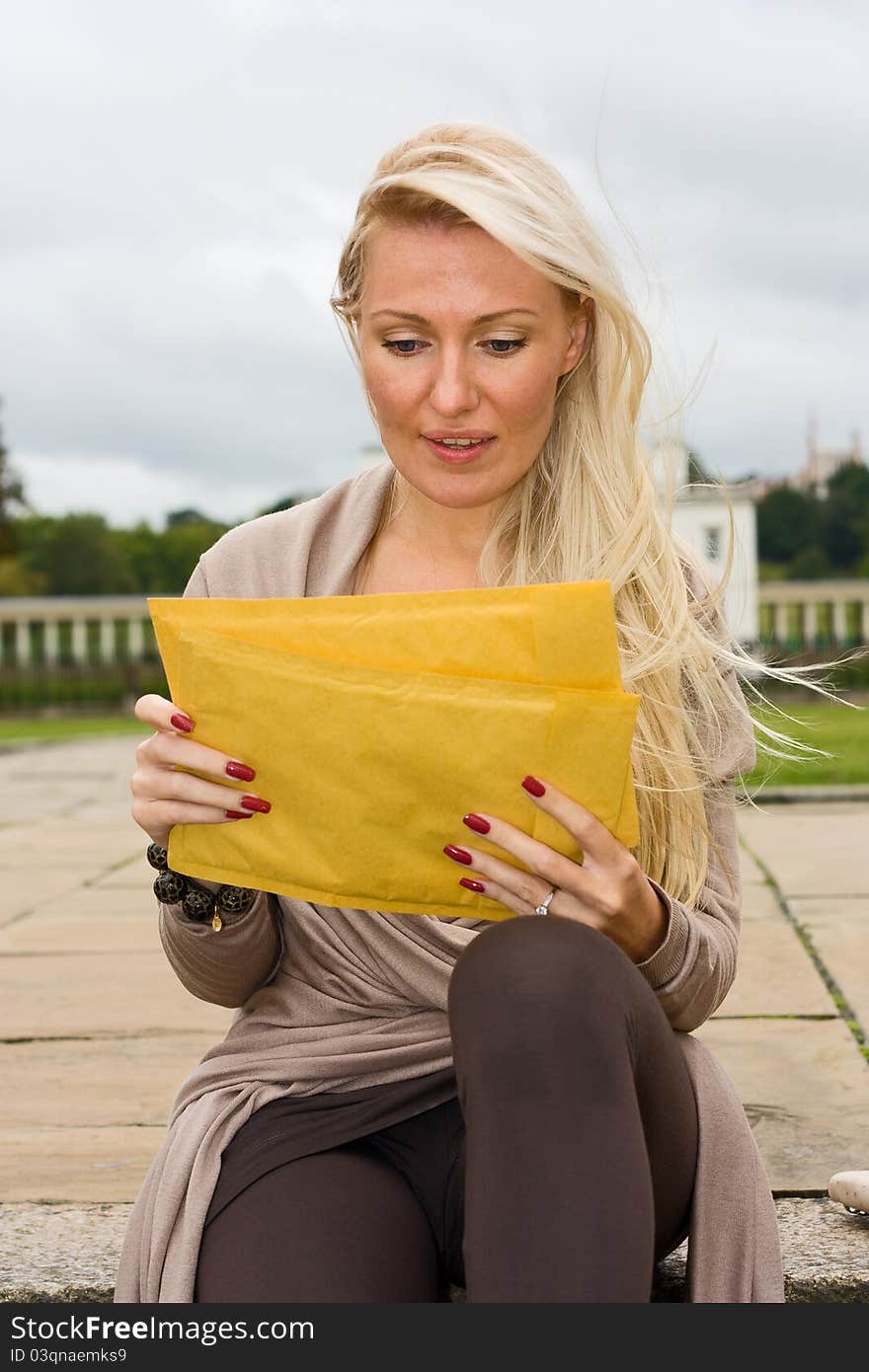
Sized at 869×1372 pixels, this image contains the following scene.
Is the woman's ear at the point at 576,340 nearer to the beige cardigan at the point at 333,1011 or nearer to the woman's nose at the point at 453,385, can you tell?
the woman's nose at the point at 453,385

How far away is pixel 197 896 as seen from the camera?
5.58 feet

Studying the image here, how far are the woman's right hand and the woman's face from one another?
434mm

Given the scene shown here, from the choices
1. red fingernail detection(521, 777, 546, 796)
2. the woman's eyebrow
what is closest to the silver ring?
red fingernail detection(521, 777, 546, 796)

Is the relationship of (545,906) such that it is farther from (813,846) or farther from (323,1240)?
(813,846)

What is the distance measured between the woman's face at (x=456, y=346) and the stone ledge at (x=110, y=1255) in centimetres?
98

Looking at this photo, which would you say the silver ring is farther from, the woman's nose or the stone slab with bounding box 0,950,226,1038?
the stone slab with bounding box 0,950,226,1038

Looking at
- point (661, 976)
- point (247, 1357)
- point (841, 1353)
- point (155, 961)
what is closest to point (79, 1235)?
point (247, 1357)

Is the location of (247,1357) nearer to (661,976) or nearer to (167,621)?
(661,976)

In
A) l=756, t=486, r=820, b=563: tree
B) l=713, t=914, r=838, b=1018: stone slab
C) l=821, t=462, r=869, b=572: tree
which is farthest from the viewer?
l=756, t=486, r=820, b=563: tree

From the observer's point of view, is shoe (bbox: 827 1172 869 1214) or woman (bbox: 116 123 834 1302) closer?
woman (bbox: 116 123 834 1302)

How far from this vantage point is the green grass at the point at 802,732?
269 inches

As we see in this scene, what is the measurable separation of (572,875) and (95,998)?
2362 mm

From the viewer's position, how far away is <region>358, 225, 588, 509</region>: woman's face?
1681mm

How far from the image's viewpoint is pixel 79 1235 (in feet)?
6.91
